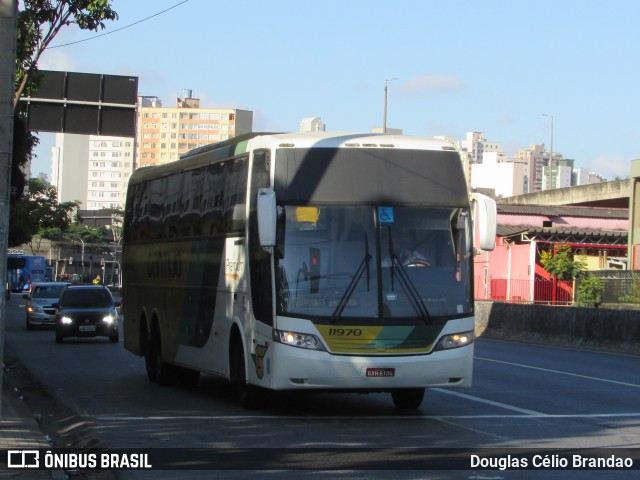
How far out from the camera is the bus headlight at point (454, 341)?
13375 millimetres

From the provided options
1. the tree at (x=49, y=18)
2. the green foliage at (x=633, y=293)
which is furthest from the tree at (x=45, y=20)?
the green foliage at (x=633, y=293)

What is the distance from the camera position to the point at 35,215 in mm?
53156

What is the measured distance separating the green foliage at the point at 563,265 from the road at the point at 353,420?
27.8 m

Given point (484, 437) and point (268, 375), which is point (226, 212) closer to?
point (268, 375)

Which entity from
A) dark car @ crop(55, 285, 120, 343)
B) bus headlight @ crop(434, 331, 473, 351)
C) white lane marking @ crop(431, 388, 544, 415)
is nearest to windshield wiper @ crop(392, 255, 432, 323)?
bus headlight @ crop(434, 331, 473, 351)

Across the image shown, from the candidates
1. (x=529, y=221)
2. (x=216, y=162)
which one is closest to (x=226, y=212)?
(x=216, y=162)

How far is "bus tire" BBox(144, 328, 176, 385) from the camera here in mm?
18594

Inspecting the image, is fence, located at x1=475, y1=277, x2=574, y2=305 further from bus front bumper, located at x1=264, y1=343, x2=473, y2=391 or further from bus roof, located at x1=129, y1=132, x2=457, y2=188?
bus front bumper, located at x1=264, y1=343, x2=473, y2=391

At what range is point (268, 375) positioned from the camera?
43.6ft

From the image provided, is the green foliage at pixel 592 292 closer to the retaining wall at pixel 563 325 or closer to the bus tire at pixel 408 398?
the retaining wall at pixel 563 325

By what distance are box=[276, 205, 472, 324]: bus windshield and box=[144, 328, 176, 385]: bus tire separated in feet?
19.4

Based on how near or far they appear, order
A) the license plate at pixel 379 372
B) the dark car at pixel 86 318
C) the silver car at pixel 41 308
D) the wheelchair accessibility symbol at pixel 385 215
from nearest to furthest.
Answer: the license plate at pixel 379 372, the wheelchair accessibility symbol at pixel 385 215, the dark car at pixel 86 318, the silver car at pixel 41 308

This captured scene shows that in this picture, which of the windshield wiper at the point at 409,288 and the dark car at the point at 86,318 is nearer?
the windshield wiper at the point at 409,288

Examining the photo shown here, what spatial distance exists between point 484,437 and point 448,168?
352 centimetres
